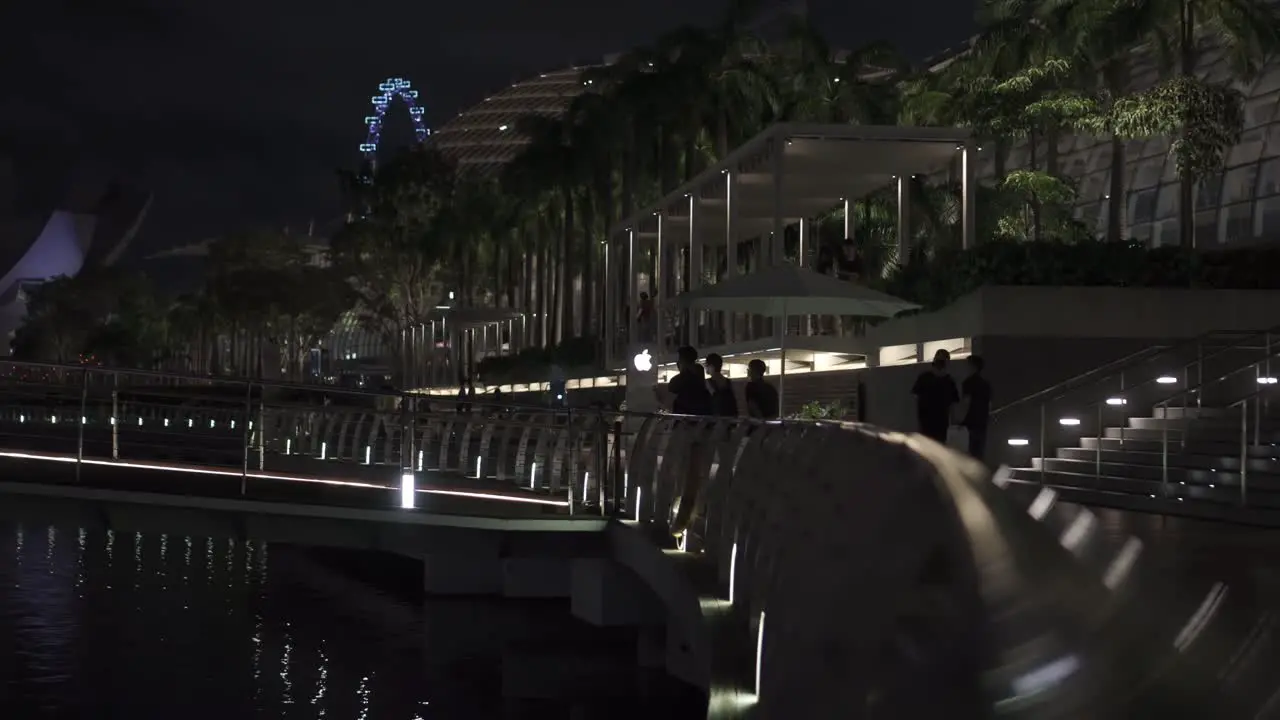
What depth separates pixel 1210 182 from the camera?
53.6 m

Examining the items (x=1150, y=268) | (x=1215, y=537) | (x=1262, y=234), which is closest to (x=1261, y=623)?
(x=1215, y=537)

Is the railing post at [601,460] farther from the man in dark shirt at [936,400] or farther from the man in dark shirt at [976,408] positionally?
the man in dark shirt at [976,408]

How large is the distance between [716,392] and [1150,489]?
6.96m

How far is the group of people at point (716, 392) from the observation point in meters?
16.5

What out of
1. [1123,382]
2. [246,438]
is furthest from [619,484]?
[1123,382]

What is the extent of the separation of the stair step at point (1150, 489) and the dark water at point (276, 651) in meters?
6.43

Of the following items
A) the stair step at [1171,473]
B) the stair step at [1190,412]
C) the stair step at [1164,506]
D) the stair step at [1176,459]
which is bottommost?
the stair step at [1164,506]

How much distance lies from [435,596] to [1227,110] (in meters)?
17.9

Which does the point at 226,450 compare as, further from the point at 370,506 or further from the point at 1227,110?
the point at 1227,110

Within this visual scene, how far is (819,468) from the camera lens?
930 centimetres

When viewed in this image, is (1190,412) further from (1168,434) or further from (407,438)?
(407,438)

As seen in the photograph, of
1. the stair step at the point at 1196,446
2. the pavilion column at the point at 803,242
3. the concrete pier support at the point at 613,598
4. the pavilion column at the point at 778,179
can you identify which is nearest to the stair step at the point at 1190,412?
the stair step at the point at 1196,446

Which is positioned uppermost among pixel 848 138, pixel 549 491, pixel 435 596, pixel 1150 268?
pixel 848 138

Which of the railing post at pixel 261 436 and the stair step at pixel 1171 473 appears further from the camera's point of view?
the railing post at pixel 261 436
